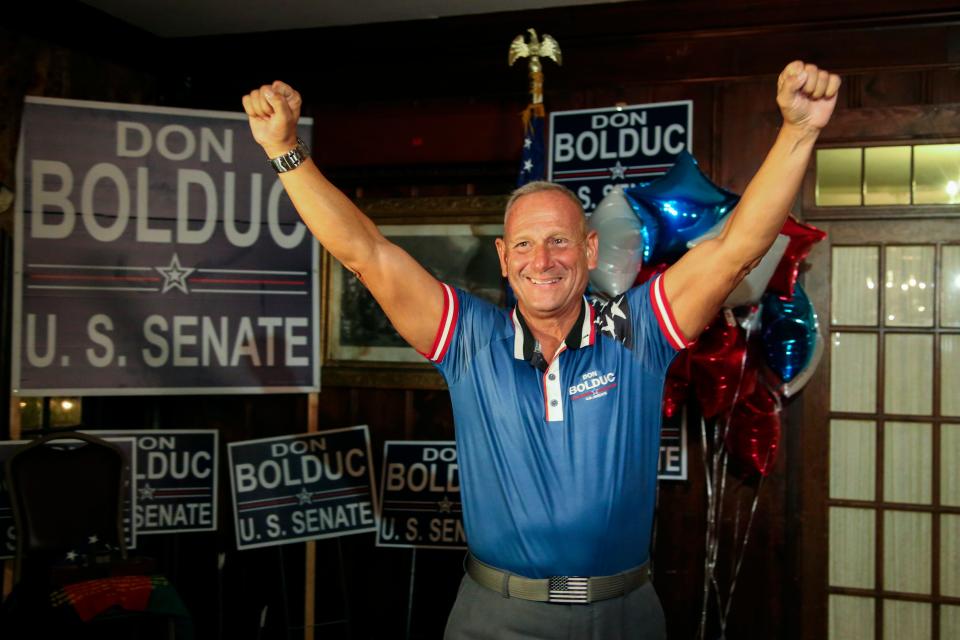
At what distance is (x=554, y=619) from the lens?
1.63m

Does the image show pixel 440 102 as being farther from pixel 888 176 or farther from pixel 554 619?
pixel 554 619

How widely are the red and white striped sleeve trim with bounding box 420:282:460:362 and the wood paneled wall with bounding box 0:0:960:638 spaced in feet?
7.10

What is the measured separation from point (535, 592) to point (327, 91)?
312cm

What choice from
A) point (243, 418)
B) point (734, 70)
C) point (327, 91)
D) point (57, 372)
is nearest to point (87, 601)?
point (57, 372)

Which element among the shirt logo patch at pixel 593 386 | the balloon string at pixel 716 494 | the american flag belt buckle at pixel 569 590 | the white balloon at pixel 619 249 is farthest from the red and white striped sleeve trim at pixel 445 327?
the balloon string at pixel 716 494

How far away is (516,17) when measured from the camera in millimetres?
3795

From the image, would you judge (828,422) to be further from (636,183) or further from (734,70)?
(734,70)

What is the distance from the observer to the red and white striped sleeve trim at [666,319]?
1734 millimetres

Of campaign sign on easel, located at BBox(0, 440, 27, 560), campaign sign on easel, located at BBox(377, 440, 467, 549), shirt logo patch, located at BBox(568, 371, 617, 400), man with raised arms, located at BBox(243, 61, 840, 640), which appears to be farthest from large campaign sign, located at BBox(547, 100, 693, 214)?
campaign sign on easel, located at BBox(0, 440, 27, 560)

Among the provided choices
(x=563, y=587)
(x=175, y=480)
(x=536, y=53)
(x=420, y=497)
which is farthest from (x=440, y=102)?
(x=563, y=587)

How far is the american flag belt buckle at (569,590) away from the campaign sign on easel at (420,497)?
207 cm

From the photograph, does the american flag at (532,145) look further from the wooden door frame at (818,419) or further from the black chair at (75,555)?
the black chair at (75,555)

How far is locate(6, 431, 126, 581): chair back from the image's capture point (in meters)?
3.09

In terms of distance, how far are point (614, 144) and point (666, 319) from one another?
211cm
